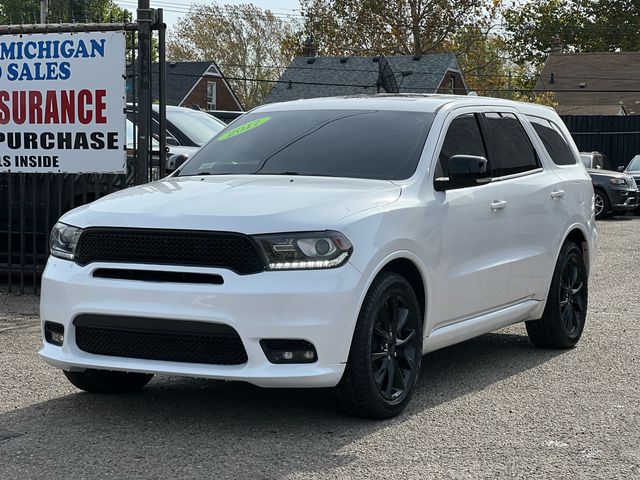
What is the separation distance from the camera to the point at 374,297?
5969 millimetres

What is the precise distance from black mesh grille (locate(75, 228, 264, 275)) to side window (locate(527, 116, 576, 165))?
358cm

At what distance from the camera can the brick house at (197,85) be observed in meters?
58.5

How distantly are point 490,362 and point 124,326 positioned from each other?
10.4ft

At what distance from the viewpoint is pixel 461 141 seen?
24.5 ft

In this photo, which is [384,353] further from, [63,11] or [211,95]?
[211,95]

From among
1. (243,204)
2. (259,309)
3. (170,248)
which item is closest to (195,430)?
(259,309)

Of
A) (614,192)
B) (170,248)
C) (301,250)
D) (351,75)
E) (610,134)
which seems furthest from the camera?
(351,75)

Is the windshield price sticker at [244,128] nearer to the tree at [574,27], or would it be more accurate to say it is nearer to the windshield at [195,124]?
the windshield at [195,124]

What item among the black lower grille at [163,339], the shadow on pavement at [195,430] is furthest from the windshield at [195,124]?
the black lower grille at [163,339]

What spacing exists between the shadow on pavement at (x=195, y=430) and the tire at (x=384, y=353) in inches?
4.7

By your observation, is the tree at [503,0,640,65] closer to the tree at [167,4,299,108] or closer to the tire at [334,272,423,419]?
the tree at [167,4,299,108]

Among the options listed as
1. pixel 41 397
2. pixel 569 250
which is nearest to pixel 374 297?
pixel 41 397

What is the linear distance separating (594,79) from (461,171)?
60912 mm

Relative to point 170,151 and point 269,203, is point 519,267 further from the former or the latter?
point 170,151
